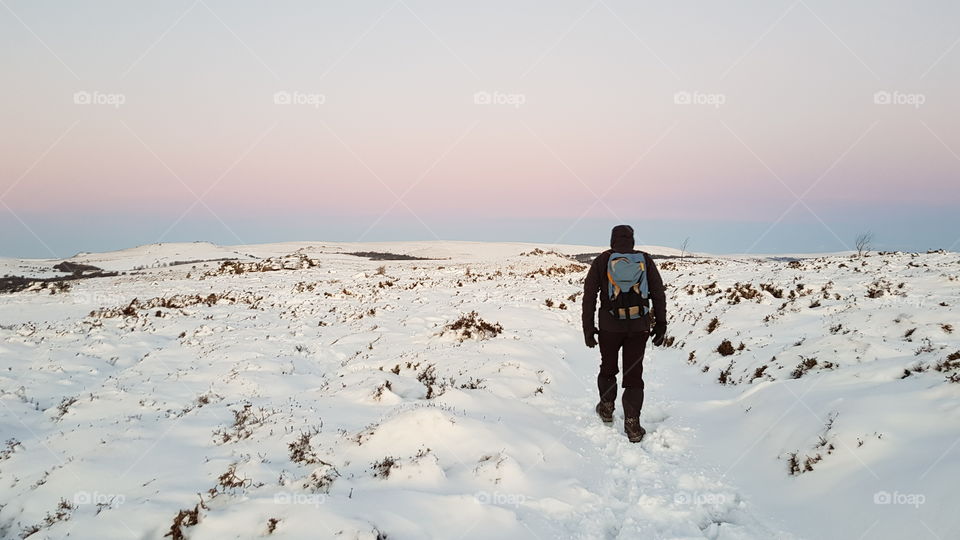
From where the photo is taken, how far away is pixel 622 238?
626 cm

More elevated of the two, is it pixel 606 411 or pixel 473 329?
pixel 473 329

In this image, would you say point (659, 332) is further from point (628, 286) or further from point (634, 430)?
point (634, 430)

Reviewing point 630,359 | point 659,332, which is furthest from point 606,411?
point 659,332

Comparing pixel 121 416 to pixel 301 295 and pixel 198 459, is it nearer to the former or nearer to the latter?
pixel 198 459

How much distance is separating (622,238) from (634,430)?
271 cm

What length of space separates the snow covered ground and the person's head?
2740 millimetres

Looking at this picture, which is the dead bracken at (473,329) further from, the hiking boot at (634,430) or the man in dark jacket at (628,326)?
the hiking boot at (634,430)

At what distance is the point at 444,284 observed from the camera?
2575 cm

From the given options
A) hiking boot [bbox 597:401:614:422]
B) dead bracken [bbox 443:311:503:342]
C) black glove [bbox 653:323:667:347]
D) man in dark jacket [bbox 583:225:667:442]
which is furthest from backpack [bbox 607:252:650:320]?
dead bracken [bbox 443:311:503:342]

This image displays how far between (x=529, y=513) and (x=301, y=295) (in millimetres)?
19062

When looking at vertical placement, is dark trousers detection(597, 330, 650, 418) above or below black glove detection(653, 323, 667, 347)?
below

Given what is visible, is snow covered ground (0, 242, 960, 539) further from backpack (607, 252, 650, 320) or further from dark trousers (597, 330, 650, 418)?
backpack (607, 252, 650, 320)

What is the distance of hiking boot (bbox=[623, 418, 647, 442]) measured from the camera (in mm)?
6230

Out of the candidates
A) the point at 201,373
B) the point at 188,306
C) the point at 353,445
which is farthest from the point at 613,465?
the point at 188,306
